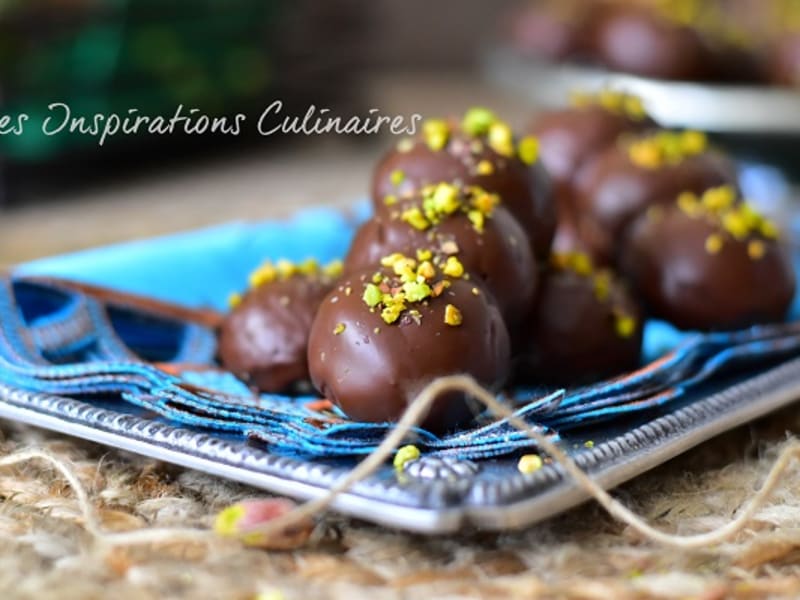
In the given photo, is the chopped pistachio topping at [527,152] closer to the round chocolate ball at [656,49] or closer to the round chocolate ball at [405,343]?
the round chocolate ball at [405,343]

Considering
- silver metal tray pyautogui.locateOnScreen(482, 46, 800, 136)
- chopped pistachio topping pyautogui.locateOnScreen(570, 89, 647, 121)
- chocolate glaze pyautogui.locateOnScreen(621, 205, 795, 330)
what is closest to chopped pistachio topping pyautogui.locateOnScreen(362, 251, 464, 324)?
chocolate glaze pyautogui.locateOnScreen(621, 205, 795, 330)

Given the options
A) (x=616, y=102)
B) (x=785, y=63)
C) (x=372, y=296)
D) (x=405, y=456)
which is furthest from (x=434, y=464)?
(x=785, y=63)

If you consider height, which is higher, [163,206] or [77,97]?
[77,97]

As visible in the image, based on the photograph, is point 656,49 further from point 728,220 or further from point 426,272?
point 426,272

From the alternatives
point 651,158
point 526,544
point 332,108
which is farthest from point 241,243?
point 332,108

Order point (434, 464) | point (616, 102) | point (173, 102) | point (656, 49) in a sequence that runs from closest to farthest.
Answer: point (434, 464)
point (616, 102)
point (656, 49)
point (173, 102)

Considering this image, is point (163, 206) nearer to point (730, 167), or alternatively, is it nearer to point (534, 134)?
point (534, 134)

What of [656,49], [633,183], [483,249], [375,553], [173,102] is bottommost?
[375,553]

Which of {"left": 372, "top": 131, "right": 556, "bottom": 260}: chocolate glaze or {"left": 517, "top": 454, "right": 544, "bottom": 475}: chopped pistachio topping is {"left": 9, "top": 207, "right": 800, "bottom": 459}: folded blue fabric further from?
{"left": 372, "top": 131, "right": 556, "bottom": 260}: chocolate glaze
